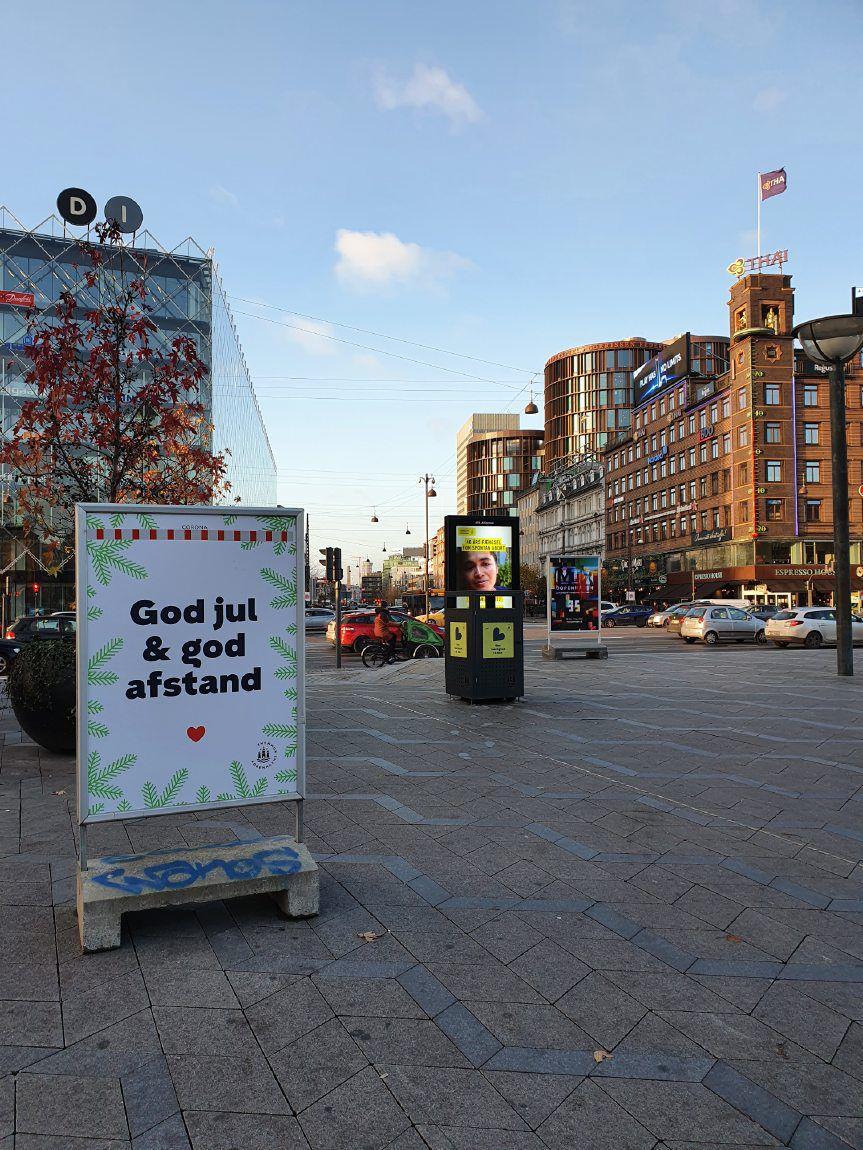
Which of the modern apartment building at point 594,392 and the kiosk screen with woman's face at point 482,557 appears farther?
the modern apartment building at point 594,392

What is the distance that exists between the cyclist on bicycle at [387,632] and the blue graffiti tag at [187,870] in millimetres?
17017

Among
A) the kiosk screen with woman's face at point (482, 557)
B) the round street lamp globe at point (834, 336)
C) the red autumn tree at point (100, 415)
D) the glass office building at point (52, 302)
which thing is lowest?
the kiosk screen with woman's face at point (482, 557)

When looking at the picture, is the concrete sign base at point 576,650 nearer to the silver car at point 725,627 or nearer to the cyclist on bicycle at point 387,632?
the cyclist on bicycle at point 387,632

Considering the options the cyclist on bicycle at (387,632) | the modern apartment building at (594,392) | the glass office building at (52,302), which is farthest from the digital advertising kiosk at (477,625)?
the modern apartment building at (594,392)

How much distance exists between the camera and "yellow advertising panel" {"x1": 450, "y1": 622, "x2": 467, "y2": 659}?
10805 millimetres

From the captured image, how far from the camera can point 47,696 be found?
7.27m

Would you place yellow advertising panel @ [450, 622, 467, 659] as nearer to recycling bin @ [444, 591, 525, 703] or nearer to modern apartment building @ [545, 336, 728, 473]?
recycling bin @ [444, 591, 525, 703]

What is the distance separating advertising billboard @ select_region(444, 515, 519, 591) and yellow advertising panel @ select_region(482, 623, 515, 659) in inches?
37.3

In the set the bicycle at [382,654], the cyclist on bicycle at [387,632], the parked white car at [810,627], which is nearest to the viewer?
the bicycle at [382,654]

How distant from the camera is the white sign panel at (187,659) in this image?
351 cm

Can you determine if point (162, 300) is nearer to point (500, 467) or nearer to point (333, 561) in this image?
point (333, 561)

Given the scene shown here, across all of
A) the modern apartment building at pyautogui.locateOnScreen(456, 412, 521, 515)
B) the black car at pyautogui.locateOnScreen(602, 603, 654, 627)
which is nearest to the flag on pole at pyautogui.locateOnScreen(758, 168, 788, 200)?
the black car at pyautogui.locateOnScreen(602, 603, 654, 627)

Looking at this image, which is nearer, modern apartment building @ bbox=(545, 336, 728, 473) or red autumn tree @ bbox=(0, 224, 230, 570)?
red autumn tree @ bbox=(0, 224, 230, 570)

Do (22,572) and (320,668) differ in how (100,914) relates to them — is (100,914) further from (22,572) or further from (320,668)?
(22,572)
